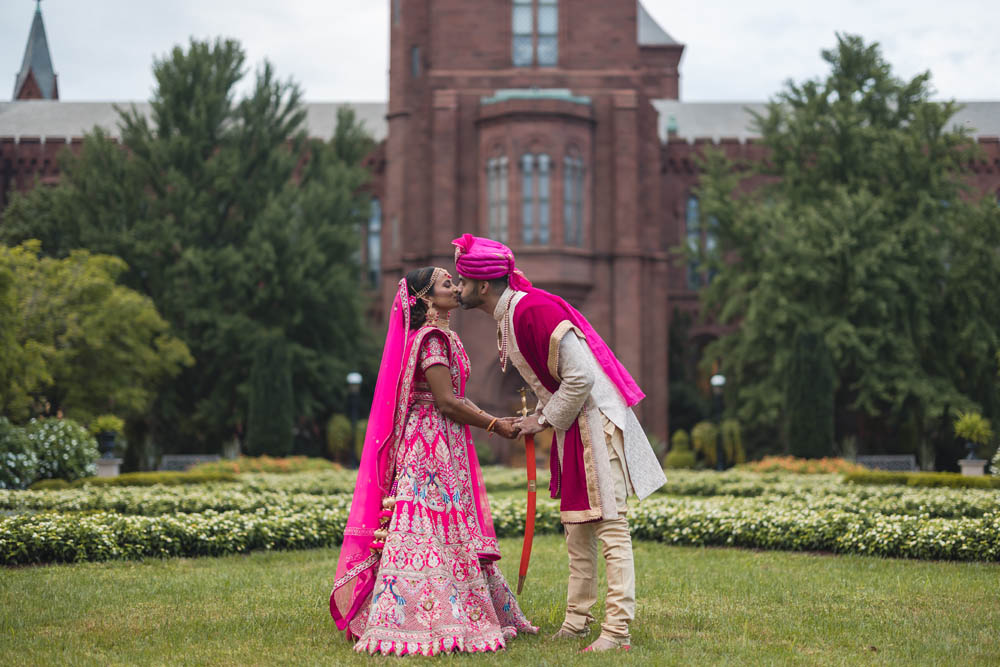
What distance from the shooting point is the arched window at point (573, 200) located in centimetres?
2874

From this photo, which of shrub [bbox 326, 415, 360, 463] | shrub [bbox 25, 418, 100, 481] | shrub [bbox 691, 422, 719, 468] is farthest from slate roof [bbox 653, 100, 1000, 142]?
shrub [bbox 25, 418, 100, 481]

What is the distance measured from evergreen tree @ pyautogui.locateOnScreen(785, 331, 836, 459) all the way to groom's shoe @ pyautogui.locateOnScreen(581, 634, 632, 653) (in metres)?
19.9

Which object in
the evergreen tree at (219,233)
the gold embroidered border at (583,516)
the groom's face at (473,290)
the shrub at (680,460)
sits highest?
the evergreen tree at (219,233)

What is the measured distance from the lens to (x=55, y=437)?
16.6 metres

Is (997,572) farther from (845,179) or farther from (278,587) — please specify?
(845,179)

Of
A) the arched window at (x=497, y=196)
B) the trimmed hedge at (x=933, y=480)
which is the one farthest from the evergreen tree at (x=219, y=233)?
the trimmed hedge at (x=933, y=480)

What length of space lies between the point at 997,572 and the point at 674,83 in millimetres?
40983

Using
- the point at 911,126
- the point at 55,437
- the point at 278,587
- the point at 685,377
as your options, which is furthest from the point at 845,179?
the point at 278,587

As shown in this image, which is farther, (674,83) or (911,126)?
(674,83)

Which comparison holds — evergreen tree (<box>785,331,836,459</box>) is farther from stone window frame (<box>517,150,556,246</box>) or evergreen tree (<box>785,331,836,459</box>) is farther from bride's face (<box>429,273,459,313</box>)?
bride's face (<box>429,273,459,313</box>)

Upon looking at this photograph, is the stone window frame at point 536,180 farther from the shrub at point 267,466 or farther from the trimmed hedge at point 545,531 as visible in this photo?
the trimmed hedge at point 545,531

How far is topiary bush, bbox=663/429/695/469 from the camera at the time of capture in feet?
89.6

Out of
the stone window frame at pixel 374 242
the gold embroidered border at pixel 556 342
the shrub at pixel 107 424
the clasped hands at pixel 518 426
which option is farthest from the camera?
the stone window frame at pixel 374 242

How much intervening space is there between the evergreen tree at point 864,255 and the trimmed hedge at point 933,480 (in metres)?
9.83
